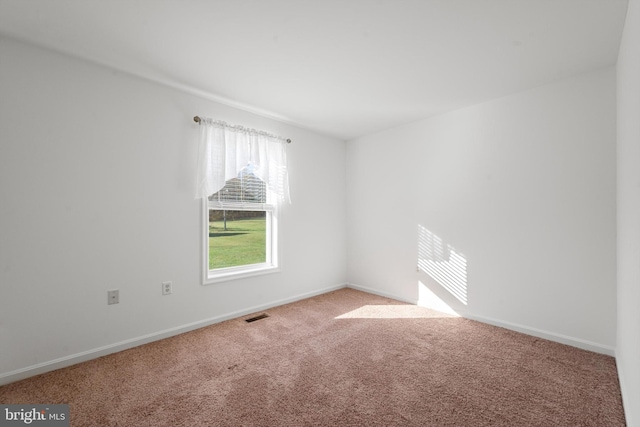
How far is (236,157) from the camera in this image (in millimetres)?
3139

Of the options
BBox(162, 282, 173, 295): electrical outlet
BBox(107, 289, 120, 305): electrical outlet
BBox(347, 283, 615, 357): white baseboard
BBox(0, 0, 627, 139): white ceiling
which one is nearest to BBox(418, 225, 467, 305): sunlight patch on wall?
BBox(347, 283, 615, 357): white baseboard

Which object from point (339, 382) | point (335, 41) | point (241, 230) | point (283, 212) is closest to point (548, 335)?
point (339, 382)

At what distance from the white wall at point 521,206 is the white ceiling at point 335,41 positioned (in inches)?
14.5

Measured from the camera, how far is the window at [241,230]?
316cm

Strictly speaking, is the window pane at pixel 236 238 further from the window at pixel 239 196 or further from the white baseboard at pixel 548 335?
the white baseboard at pixel 548 335

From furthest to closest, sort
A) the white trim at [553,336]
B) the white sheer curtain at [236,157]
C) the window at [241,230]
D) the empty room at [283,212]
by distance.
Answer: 1. the window at [241,230]
2. the white sheer curtain at [236,157]
3. the white trim at [553,336]
4. the empty room at [283,212]

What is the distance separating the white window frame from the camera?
296 cm

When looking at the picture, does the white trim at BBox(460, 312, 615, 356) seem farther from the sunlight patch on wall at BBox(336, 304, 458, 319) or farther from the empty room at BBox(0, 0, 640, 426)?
the sunlight patch on wall at BBox(336, 304, 458, 319)

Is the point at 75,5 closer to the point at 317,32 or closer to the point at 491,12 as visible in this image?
the point at 317,32

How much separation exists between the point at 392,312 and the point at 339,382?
160cm

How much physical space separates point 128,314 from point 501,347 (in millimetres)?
3257

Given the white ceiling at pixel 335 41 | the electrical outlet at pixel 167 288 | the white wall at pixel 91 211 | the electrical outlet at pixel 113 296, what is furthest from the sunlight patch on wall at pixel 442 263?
the electrical outlet at pixel 113 296

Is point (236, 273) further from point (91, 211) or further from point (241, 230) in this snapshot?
point (91, 211)

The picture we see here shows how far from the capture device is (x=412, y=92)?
9.39 ft
